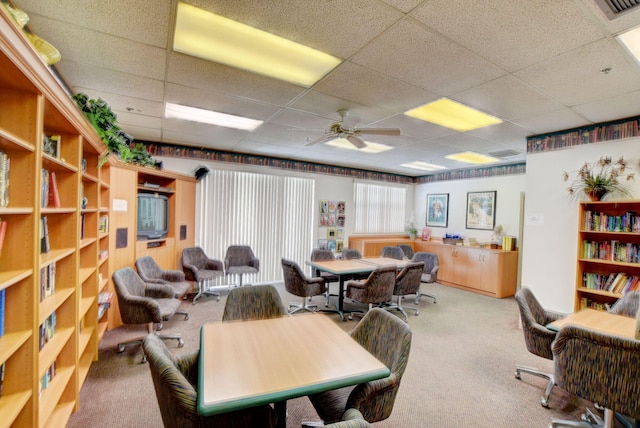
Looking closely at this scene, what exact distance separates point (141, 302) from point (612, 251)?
5199 millimetres

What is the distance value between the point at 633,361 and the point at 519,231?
4837 millimetres

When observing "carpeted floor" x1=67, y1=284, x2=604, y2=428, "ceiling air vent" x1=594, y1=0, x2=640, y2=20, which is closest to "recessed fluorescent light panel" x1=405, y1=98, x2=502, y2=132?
"ceiling air vent" x1=594, y1=0, x2=640, y2=20

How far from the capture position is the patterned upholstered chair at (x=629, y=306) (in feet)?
8.39

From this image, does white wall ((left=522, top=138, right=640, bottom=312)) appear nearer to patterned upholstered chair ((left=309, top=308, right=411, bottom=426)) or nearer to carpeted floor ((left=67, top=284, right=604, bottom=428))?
carpeted floor ((left=67, top=284, right=604, bottom=428))

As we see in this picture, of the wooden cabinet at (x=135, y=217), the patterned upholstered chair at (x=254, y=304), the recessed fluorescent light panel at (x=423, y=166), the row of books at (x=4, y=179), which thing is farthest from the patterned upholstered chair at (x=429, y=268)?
the row of books at (x=4, y=179)

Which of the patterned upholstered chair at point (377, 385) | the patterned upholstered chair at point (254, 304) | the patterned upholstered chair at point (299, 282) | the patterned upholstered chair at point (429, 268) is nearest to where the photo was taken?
the patterned upholstered chair at point (377, 385)

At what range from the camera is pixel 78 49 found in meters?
2.10

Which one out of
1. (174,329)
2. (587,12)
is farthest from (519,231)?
(174,329)

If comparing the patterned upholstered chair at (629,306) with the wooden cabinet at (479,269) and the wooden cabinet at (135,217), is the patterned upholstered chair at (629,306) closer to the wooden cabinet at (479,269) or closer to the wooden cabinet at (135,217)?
the wooden cabinet at (479,269)

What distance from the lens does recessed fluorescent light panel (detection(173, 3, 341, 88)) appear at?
1847 mm

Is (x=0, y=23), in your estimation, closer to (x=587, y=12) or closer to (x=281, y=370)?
(x=281, y=370)

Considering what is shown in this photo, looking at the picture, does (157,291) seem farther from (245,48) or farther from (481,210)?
(481,210)

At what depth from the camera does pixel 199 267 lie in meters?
4.98

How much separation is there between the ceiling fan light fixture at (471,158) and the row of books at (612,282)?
2557 millimetres
